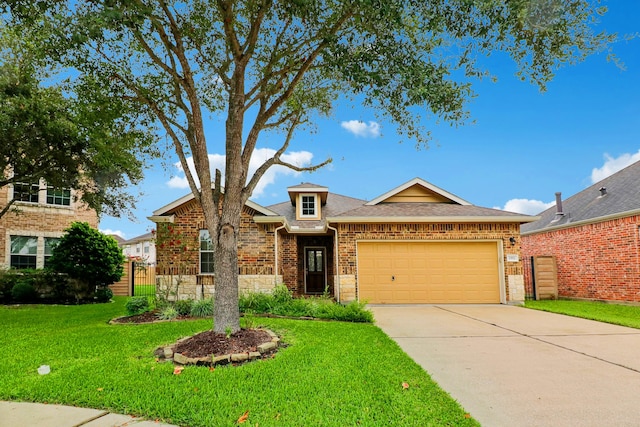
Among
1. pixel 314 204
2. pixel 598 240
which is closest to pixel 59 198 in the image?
pixel 314 204

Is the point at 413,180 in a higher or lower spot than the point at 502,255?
higher

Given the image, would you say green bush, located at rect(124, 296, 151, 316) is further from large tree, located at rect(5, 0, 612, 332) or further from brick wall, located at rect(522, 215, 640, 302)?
brick wall, located at rect(522, 215, 640, 302)

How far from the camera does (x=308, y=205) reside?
57.5 ft

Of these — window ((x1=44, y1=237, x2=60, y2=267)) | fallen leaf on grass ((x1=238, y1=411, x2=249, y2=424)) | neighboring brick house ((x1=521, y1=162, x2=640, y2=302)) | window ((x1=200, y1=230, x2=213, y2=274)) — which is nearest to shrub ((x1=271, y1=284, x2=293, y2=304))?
window ((x1=200, y1=230, x2=213, y2=274))

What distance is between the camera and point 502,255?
12812 mm

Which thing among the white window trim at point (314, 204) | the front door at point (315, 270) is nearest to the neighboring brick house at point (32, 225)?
the white window trim at point (314, 204)

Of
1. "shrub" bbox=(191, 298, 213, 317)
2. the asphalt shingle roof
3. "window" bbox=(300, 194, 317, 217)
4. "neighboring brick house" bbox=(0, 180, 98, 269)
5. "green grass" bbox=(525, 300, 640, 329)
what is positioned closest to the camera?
"green grass" bbox=(525, 300, 640, 329)

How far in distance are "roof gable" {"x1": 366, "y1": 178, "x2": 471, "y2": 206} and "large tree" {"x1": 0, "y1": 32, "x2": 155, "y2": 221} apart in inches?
330

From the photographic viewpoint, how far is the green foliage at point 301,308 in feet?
29.9

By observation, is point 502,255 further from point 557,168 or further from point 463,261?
point 557,168

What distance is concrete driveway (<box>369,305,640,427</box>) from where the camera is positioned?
3.76 meters

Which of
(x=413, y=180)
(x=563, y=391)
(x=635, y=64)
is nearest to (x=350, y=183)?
(x=413, y=180)

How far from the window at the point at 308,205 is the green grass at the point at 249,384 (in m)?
10.4

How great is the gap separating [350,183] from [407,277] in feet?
30.9
